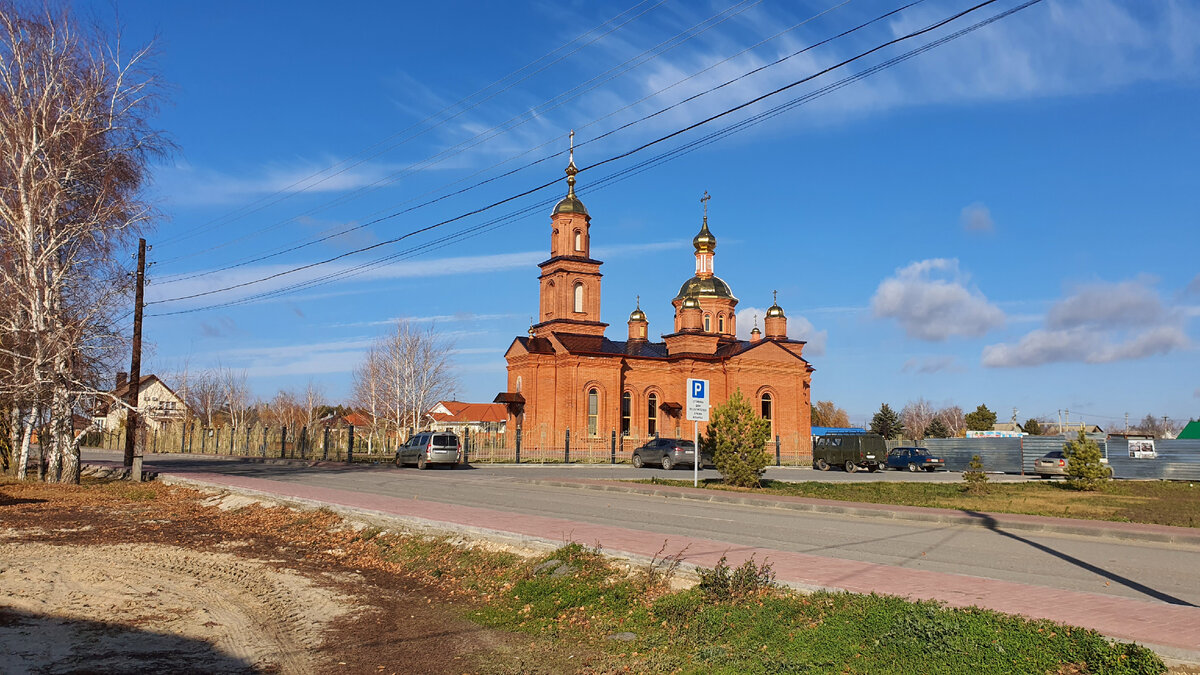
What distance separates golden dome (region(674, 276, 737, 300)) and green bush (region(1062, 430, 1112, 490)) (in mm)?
30898

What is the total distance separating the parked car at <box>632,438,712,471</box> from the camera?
124ft

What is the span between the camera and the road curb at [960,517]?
43.7ft

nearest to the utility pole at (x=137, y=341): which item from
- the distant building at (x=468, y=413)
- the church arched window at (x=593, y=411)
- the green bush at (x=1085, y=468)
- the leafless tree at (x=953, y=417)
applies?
the church arched window at (x=593, y=411)

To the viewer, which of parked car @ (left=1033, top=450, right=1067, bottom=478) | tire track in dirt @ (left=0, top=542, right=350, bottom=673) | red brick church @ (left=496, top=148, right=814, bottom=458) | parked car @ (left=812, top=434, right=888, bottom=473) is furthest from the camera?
red brick church @ (left=496, top=148, right=814, bottom=458)

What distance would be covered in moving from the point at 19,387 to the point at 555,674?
17.8 meters

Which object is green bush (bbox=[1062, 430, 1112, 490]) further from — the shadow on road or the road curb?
the shadow on road

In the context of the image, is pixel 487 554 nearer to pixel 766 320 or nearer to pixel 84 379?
pixel 84 379

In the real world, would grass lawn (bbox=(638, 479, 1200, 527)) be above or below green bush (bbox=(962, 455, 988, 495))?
below

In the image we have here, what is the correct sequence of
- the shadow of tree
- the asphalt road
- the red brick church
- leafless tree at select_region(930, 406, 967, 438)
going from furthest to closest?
leafless tree at select_region(930, 406, 967, 438)
the red brick church
the asphalt road
the shadow of tree

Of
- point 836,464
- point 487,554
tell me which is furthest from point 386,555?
point 836,464

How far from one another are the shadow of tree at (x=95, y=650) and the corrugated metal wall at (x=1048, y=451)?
38.4 m

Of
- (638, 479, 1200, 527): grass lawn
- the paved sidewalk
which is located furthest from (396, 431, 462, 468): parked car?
the paved sidewalk

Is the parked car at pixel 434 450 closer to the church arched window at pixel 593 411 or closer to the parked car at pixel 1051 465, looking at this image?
the church arched window at pixel 593 411

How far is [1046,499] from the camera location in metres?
21.2
